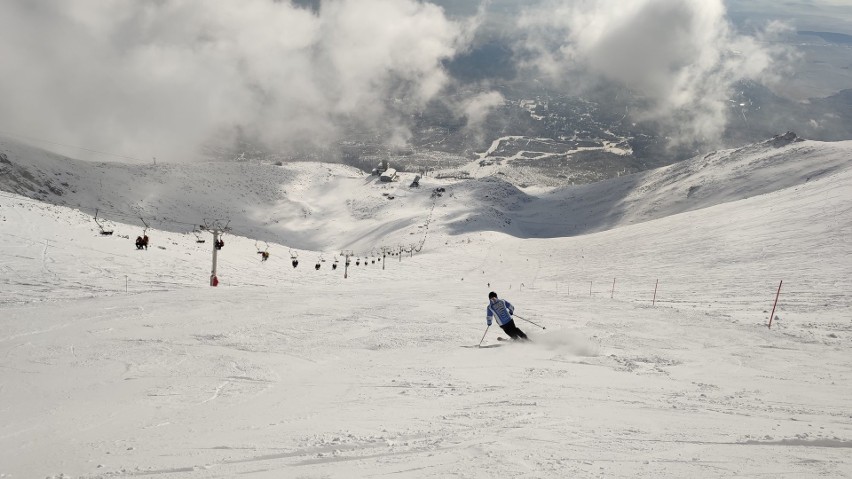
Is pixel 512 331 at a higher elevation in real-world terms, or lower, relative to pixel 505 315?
lower

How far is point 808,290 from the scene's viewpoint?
105 ft

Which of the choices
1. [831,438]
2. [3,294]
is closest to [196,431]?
[831,438]

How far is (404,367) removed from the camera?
1409cm

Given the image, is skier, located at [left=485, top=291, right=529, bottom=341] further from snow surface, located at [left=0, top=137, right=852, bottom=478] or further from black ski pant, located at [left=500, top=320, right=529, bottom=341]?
snow surface, located at [left=0, top=137, right=852, bottom=478]

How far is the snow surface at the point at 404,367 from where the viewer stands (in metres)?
7.91

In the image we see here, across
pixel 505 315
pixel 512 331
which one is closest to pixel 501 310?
pixel 505 315

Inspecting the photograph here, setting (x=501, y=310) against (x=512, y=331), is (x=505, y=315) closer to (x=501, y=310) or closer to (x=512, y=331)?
(x=501, y=310)

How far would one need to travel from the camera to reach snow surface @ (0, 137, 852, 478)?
791 cm

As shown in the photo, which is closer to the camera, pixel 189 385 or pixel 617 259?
pixel 189 385

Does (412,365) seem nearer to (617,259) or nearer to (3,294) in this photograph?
(3,294)

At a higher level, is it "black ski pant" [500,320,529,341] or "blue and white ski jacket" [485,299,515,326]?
"blue and white ski jacket" [485,299,515,326]

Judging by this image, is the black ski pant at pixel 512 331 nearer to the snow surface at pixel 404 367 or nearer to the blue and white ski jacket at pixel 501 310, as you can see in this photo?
the blue and white ski jacket at pixel 501 310

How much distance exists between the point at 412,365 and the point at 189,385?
513 centimetres

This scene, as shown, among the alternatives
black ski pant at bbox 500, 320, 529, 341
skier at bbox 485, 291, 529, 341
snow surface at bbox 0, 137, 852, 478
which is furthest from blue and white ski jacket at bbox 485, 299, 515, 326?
snow surface at bbox 0, 137, 852, 478
